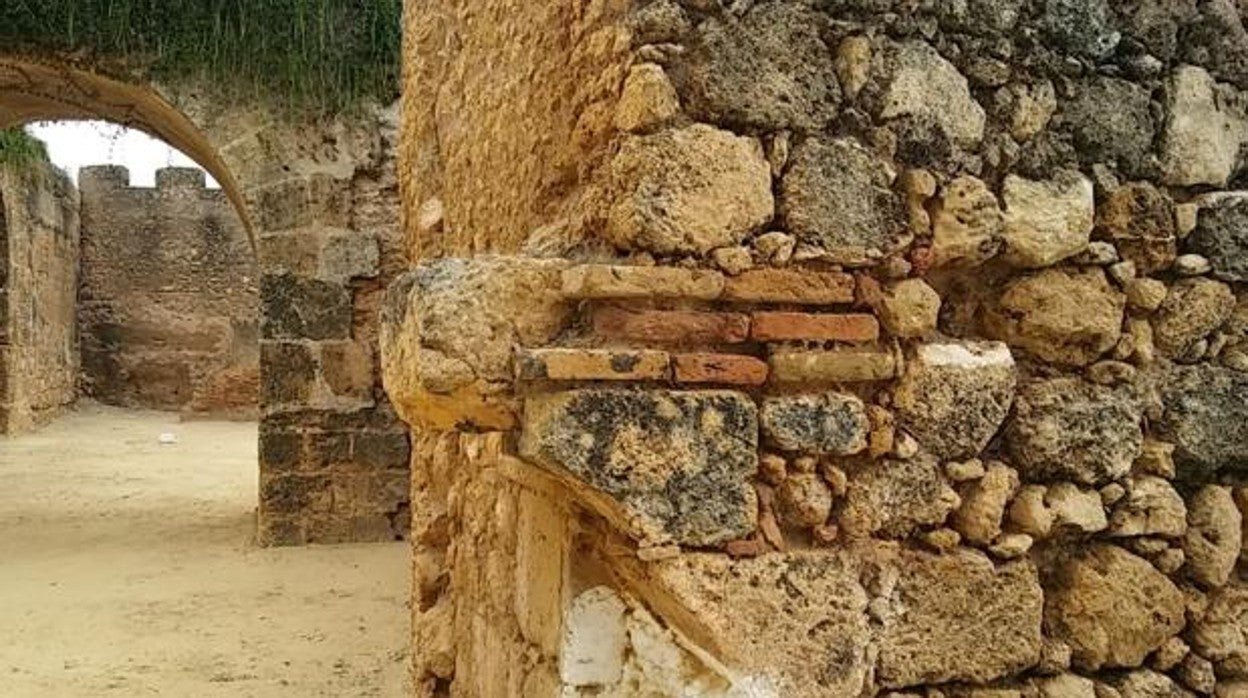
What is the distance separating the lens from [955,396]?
1711 millimetres

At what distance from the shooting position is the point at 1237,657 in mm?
1848

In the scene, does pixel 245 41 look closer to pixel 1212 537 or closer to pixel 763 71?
pixel 763 71

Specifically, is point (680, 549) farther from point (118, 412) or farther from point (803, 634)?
point (118, 412)

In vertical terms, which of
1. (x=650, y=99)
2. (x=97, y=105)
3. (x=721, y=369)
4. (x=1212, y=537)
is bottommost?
(x=1212, y=537)

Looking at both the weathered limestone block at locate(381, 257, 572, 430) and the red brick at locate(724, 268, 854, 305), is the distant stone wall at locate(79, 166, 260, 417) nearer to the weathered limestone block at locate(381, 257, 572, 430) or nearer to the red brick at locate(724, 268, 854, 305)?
the weathered limestone block at locate(381, 257, 572, 430)

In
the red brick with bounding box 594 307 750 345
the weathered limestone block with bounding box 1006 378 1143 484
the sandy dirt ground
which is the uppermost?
the red brick with bounding box 594 307 750 345

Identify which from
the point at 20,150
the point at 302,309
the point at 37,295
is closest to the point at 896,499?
the point at 302,309

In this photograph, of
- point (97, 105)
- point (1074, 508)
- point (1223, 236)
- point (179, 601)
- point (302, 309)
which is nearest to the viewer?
point (1074, 508)

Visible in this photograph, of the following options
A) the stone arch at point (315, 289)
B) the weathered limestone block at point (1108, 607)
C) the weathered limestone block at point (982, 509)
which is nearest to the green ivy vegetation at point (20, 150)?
the stone arch at point (315, 289)

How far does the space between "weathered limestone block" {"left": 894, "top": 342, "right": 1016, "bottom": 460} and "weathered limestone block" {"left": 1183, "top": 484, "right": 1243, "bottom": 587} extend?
421 mm

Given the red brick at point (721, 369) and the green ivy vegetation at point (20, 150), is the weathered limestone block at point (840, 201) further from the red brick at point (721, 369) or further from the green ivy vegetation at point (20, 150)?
the green ivy vegetation at point (20, 150)

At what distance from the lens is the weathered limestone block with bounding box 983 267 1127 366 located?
5.88ft

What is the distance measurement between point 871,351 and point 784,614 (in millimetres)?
432

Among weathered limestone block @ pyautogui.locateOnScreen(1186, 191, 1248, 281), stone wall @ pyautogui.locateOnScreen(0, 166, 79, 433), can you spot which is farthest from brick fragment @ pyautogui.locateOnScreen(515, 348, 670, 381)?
stone wall @ pyautogui.locateOnScreen(0, 166, 79, 433)
